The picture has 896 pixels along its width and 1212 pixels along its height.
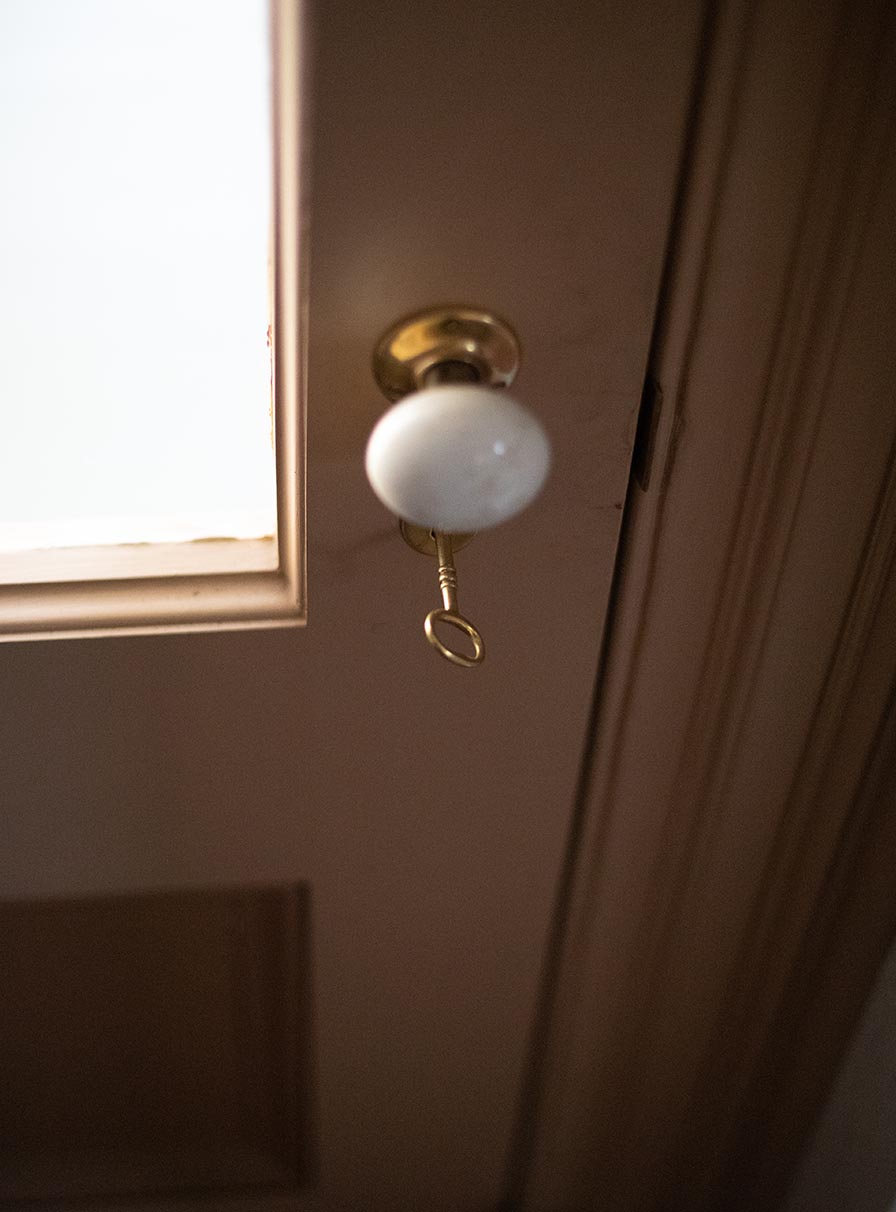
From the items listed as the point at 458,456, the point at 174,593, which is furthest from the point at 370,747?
the point at 458,456

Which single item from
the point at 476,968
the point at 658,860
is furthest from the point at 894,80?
the point at 476,968

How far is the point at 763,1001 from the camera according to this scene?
64cm

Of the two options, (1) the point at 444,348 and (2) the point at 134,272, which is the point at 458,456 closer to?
(1) the point at 444,348

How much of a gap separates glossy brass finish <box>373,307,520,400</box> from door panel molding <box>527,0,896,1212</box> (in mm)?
72

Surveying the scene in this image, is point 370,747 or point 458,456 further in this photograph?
point 370,747

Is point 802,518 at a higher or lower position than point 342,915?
higher

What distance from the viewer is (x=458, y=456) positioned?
298 mm

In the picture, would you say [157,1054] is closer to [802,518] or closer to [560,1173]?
[560,1173]

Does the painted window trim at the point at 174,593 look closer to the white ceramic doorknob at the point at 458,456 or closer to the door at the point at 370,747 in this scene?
the door at the point at 370,747

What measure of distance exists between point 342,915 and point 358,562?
0.83ft

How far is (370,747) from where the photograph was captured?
49 centimetres

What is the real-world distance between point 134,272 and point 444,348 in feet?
0.52

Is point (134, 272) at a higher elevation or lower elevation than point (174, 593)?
higher

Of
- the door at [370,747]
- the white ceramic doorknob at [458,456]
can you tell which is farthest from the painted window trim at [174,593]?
the white ceramic doorknob at [458,456]
